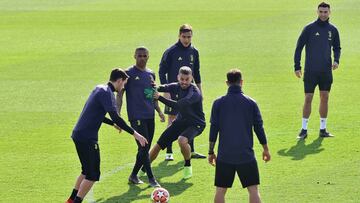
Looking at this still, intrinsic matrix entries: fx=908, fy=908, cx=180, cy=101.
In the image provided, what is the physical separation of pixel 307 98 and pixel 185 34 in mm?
3363

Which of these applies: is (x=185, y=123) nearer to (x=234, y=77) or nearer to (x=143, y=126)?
(x=143, y=126)

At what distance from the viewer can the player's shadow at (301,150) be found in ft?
56.9

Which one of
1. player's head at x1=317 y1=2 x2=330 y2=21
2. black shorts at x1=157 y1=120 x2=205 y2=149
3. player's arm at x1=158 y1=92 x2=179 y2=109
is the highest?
player's head at x1=317 y1=2 x2=330 y2=21

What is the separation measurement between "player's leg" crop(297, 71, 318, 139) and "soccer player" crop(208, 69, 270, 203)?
22.4ft

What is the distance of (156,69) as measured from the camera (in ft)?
95.7

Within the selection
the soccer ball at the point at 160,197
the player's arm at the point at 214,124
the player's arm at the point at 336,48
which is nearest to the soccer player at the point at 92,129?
the soccer ball at the point at 160,197

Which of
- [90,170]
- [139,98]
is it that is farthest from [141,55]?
[90,170]

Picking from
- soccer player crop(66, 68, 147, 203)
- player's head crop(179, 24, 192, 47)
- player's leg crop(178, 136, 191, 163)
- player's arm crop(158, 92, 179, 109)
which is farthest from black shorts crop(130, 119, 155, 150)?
player's head crop(179, 24, 192, 47)

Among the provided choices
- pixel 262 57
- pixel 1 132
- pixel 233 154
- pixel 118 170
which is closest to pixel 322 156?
pixel 118 170

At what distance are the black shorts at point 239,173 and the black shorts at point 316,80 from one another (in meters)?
7.17

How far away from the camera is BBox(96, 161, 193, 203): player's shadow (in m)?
14.4

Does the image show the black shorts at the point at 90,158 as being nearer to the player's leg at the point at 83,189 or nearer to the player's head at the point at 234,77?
the player's leg at the point at 83,189

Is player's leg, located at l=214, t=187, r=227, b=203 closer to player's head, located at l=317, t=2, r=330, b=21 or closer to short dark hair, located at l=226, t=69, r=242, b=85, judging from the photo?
short dark hair, located at l=226, t=69, r=242, b=85

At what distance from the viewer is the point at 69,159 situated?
57.3 feet
